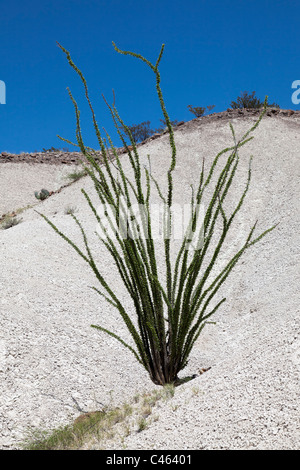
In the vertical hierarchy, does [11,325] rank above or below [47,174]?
below

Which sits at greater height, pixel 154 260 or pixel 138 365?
pixel 154 260

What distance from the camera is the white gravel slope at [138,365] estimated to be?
4.11 meters

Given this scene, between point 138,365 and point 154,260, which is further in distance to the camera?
point 138,365

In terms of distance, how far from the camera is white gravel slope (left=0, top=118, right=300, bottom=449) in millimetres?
4113

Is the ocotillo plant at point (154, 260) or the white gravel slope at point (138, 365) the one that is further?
the ocotillo plant at point (154, 260)

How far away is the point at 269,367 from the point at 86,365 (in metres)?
3.50

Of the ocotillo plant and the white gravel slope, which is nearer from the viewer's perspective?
the white gravel slope

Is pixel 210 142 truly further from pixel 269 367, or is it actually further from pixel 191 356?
pixel 269 367

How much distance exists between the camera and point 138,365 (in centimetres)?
764
